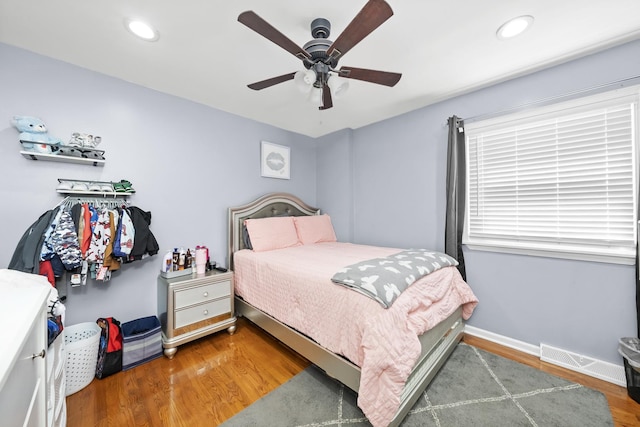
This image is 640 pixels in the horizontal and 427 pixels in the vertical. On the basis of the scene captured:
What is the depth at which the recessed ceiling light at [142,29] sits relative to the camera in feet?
5.28

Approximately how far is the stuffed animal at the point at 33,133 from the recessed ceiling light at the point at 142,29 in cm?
100

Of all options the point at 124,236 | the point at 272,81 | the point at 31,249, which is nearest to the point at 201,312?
the point at 124,236

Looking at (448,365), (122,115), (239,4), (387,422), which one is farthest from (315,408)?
(122,115)

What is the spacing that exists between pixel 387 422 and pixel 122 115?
3.13 metres

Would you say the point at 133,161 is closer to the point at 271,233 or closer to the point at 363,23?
the point at 271,233

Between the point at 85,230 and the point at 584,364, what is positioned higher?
the point at 85,230

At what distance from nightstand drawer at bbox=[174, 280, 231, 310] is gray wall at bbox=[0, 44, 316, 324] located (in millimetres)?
465

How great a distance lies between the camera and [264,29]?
1.27 meters

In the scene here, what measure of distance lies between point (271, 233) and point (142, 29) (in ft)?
6.82

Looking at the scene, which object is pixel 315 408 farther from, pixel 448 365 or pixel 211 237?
pixel 211 237

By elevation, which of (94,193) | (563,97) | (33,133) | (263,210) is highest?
(563,97)

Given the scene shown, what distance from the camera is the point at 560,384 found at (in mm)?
1767

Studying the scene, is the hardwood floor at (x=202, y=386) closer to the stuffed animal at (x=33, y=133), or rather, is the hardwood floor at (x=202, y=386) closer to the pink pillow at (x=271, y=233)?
the pink pillow at (x=271, y=233)

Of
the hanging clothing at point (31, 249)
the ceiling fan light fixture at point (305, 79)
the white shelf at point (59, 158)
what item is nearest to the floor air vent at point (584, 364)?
the ceiling fan light fixture at point (305, 79)
